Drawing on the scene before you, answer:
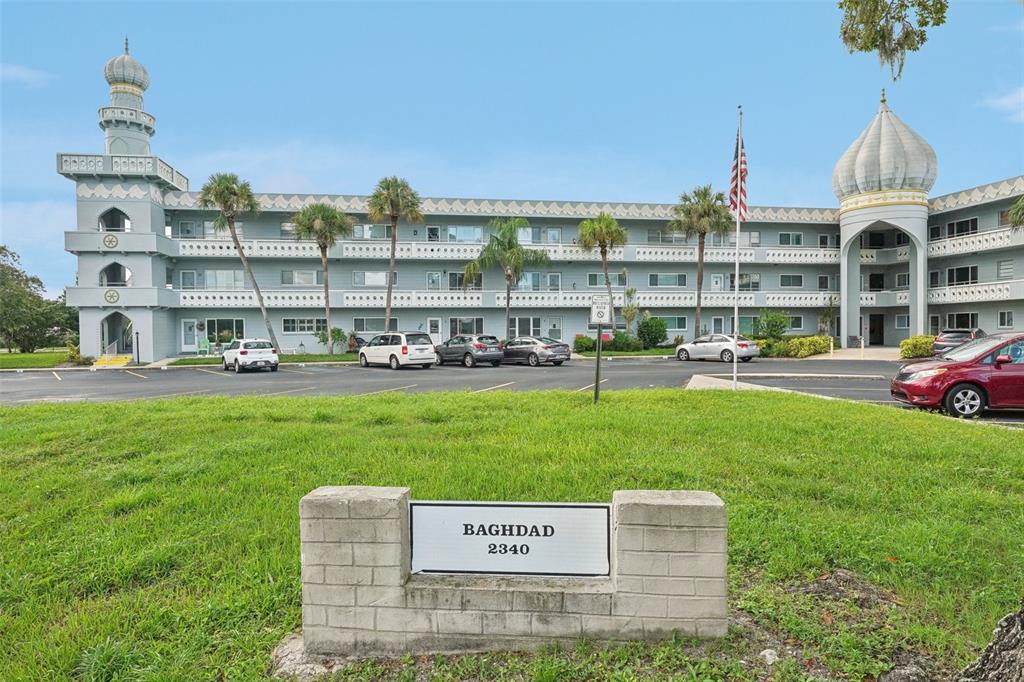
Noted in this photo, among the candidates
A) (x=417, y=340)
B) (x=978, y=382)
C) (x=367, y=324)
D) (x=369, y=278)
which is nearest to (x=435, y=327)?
(x=367, y=324)

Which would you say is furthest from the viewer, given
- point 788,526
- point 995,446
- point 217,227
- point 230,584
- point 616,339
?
point 616,339

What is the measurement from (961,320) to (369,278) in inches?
1579

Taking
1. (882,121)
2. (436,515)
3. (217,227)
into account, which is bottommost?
(436,515)

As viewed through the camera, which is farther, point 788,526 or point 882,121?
point 882,121

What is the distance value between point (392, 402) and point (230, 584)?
24.2ft

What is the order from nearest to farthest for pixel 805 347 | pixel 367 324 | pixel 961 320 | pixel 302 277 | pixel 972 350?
pixel 972 350 → pixel 805 347 → pixel 961 320 → pixel 302 277 → pixel 367 324

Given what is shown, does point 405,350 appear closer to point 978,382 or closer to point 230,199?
point 230,199

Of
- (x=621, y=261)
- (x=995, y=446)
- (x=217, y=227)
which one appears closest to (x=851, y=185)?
(x=621, y=261)

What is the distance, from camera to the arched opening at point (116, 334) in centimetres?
3572

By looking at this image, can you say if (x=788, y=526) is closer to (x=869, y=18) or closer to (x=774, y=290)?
(x=869, y=18)

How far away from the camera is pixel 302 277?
40.8 m

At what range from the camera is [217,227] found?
3722cm

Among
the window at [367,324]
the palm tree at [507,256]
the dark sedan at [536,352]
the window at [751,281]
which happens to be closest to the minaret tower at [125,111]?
the window at [367,324]

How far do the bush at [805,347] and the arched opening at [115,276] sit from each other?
3907 centimetres
